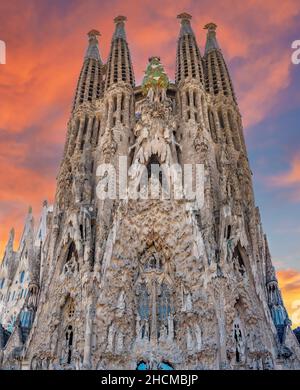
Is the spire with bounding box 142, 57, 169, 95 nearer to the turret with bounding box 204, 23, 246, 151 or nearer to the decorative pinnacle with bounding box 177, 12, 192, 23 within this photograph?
the turret with bounding box 204, 23, 246, 151

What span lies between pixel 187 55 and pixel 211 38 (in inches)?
228

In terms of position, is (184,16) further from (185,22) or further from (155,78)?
(155,78)

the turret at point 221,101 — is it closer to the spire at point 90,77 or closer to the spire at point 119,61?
the spire at point 119,61

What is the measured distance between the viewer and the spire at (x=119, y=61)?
123 ft

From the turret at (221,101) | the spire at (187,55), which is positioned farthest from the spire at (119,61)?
the turret at (221,101)

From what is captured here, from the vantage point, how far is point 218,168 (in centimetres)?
3106

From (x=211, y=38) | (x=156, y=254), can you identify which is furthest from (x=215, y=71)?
(x=156, y=254)

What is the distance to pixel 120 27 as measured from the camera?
43688 millimetres

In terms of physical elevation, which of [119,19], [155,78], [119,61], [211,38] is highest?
[119,19]
